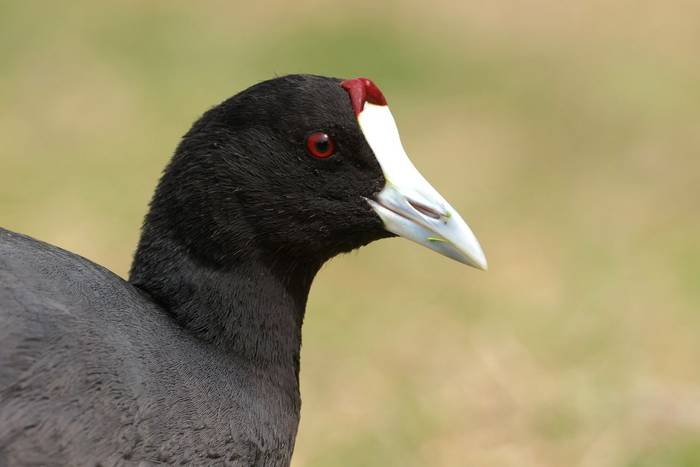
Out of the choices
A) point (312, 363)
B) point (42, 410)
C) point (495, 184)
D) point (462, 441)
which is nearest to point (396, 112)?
point (495, 184)

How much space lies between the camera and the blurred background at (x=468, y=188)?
4.01 metres

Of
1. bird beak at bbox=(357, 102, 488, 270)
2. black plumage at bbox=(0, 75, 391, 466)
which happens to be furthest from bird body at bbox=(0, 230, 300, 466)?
bird beak at bbox=(357, 102, 488, 270)

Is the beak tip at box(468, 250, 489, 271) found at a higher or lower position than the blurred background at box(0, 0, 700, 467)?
lower

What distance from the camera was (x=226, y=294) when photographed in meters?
2.69

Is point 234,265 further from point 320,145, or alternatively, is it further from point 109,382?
point 109,382

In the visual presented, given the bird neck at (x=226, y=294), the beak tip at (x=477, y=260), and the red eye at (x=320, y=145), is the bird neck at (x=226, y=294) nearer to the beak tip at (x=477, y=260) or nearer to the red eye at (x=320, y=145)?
the red eye at (x=320, y=145)

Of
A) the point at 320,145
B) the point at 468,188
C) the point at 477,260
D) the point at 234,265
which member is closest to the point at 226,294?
the point at 234,265

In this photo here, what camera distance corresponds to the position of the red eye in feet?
8.75

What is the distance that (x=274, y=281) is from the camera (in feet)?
8.95

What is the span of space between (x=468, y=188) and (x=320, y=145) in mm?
3765

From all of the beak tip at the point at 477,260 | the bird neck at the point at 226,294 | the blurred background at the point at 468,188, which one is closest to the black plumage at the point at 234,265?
the bird neck at the point at 226,294

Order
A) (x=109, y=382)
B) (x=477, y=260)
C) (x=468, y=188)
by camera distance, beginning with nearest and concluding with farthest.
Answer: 1. (x=109, y=382)
2. (x=477, y=260)
3. (x=468, y=188)

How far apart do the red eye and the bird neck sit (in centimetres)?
24

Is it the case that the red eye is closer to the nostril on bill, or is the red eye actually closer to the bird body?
the nostril on bill
